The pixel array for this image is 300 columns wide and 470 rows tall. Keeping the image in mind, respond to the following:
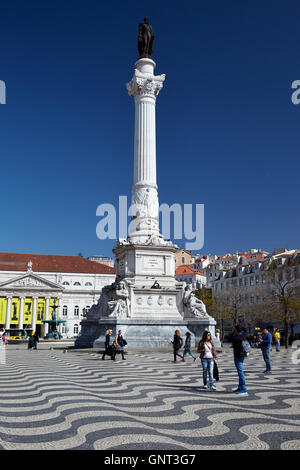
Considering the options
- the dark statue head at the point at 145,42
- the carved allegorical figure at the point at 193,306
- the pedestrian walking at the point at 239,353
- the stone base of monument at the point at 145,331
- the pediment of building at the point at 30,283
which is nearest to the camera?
the pedestrian walking at the point at 239,353

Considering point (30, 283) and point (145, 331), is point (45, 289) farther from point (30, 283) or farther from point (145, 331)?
point (145, 331)

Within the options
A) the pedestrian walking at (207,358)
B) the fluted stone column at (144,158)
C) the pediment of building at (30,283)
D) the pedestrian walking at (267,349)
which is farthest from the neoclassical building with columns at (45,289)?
the pedestrian walking at (207,358)

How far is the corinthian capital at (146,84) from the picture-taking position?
28.4 metres

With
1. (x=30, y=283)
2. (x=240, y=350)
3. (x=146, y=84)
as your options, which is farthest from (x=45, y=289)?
(x=240, y=350)

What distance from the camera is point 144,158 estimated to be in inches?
1086

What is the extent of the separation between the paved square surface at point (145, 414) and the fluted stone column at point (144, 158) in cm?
1577

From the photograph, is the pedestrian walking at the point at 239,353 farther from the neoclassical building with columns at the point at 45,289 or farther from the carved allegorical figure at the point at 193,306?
the neoclassical building with columns at the point at 45,289

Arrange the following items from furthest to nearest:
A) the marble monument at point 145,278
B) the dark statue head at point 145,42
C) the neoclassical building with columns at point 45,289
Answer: the neoclassical building with columns at point 45,289
the dark statue head at point 145,42
the marble monument at point 145,278

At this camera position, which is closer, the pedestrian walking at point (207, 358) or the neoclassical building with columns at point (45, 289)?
the pedestrian walking at point (207, 358)
